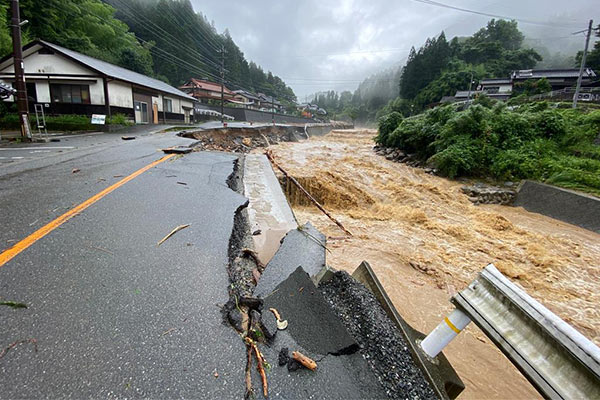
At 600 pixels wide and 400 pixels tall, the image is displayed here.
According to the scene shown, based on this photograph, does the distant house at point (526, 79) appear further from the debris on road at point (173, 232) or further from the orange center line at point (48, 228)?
the orange center line at point (48, 228)

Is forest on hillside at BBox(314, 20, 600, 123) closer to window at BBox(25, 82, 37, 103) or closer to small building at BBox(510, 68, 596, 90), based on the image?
small building at BBox(510, 68, 596, 90)

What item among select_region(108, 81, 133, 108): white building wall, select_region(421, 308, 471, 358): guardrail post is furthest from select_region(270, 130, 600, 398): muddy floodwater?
select_region(108, 81, 133, 108): white building wall

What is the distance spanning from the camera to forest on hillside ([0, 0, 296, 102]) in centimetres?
2344

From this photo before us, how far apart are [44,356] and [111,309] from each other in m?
0.39

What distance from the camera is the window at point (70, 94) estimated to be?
17.9m

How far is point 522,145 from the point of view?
12414mm

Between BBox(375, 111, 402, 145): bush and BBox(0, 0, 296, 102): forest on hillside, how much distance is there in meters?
25.7

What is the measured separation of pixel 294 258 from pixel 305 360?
5.11ft

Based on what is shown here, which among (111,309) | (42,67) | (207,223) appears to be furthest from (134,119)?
(111,309)

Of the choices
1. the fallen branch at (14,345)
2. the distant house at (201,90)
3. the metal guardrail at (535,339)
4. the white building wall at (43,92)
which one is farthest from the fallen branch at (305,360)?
the distant house at (201,90)

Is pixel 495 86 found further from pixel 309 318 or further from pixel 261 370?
pixel 261 370

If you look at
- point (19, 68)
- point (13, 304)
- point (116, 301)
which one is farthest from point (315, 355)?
point (19, 68)

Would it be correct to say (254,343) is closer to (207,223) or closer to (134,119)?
(207,223)

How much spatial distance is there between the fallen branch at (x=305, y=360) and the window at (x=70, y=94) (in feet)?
75.0
